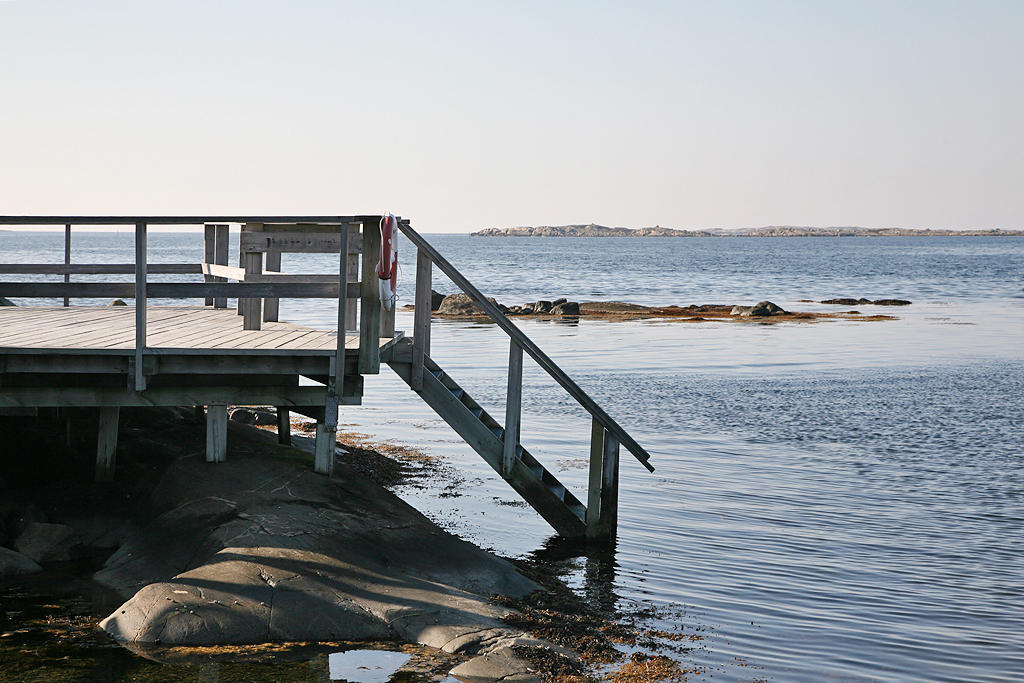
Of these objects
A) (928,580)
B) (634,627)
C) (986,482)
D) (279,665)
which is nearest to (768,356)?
(986,482)

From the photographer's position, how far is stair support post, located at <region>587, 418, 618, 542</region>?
1109 centimetres

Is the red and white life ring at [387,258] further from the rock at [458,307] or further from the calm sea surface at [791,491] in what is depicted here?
the rock at [458,307]

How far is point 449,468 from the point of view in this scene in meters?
14.9

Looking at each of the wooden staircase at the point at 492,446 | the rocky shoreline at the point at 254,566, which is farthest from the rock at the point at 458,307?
the wooden staircase at the point at 492,446

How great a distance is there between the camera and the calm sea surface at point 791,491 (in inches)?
344

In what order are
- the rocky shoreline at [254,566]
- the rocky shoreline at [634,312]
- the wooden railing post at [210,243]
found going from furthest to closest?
the rocky shoreline at [634,312], the wooden railing post at [210,243], the rocky shoreline at [254,566]

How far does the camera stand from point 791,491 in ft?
45.4

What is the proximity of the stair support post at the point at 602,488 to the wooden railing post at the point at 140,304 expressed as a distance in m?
4.59

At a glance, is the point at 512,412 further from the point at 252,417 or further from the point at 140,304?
the point at 252,417

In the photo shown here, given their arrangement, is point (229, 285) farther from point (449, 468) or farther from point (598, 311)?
point (598, 311)

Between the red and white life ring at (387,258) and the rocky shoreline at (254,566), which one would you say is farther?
the red and white life ring at (387,258)

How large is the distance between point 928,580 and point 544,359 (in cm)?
434

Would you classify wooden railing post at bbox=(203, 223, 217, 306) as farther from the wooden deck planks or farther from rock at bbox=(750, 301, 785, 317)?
rock at bbox=(750, 301, 785, 317)

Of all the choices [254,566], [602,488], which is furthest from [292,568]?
[602,488]
